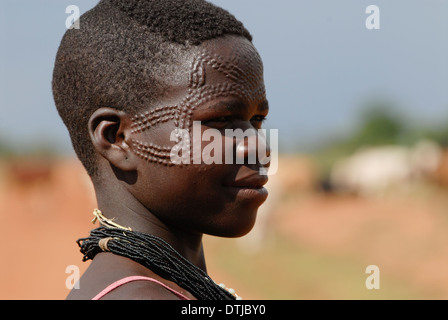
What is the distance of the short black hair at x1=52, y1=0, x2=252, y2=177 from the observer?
277 centimetres

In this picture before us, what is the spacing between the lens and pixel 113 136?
284 cm

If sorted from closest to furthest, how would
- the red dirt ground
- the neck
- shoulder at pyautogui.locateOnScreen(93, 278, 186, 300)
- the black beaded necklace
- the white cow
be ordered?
1. shoulder at pyautogui.locateOnScreen(93, 278, 186, 300)
2. the black beaded necklace
3. the neck
4. the red dirt ground
5. the white cow

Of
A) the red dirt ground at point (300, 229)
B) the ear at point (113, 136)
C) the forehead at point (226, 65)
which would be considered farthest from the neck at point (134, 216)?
the red dirt ground at point (300, 229)

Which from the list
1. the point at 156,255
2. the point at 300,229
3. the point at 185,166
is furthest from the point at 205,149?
the point at 300,229

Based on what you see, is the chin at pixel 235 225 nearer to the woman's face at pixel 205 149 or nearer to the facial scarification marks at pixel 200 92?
the woman's face at pixel 205 149

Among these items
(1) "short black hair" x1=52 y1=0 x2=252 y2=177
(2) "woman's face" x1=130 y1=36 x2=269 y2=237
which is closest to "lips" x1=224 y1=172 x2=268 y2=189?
(2) "woman's face" x1=130 y1=36 x2=269 y2=237

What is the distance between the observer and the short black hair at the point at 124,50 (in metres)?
2.77

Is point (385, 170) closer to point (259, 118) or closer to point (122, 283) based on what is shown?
point (259, 118)

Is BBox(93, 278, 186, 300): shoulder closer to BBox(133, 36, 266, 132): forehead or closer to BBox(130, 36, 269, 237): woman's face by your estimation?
BBox(130, 36, 269, 237): woman's face

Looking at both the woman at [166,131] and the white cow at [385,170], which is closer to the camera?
the woman at [166,131]
